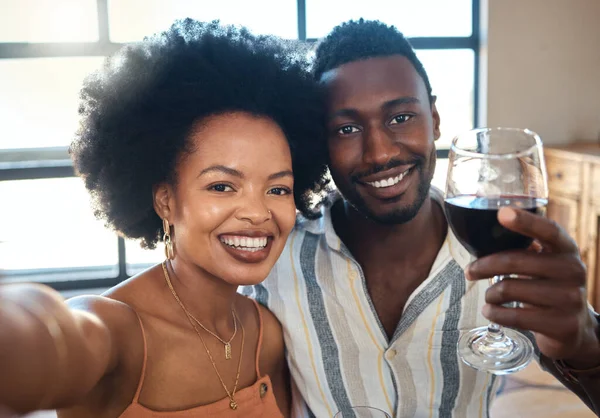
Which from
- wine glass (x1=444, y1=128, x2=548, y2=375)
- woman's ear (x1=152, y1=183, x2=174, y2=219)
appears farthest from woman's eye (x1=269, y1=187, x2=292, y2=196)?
wine glass (x1=444, y1=128, x2=548, y2=375)

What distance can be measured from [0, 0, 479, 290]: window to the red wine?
274 cm

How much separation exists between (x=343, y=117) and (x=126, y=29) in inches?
98.5

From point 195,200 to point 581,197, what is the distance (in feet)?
10.1

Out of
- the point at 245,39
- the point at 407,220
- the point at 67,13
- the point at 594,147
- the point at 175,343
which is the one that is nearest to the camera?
the point at 175,343

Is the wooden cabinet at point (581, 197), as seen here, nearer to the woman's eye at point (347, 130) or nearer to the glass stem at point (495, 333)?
the woman's eye at point (347, 130)

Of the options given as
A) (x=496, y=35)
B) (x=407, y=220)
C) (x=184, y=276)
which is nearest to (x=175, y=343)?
(x=184, y=276)

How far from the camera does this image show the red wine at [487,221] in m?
0.91

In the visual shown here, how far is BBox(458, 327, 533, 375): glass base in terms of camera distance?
999 millimetres

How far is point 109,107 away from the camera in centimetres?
144

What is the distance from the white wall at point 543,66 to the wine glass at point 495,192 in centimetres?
329

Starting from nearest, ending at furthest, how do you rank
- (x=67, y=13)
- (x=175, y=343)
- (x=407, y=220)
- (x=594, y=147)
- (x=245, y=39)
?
(x=175, y=343) → (x=245, y=39) → (x=407, y=220) → (x=67, y=13) → (x=594, y=147)

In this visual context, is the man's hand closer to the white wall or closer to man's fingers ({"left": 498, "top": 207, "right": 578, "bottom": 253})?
man's fingers ({"left": 498, "top": 207, "right": 578, "bottom": 253})

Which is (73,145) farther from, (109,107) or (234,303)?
(234,303)

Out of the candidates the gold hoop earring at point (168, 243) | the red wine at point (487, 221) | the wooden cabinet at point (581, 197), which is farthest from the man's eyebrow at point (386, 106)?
the wooden cabinet at point (581, 197)
